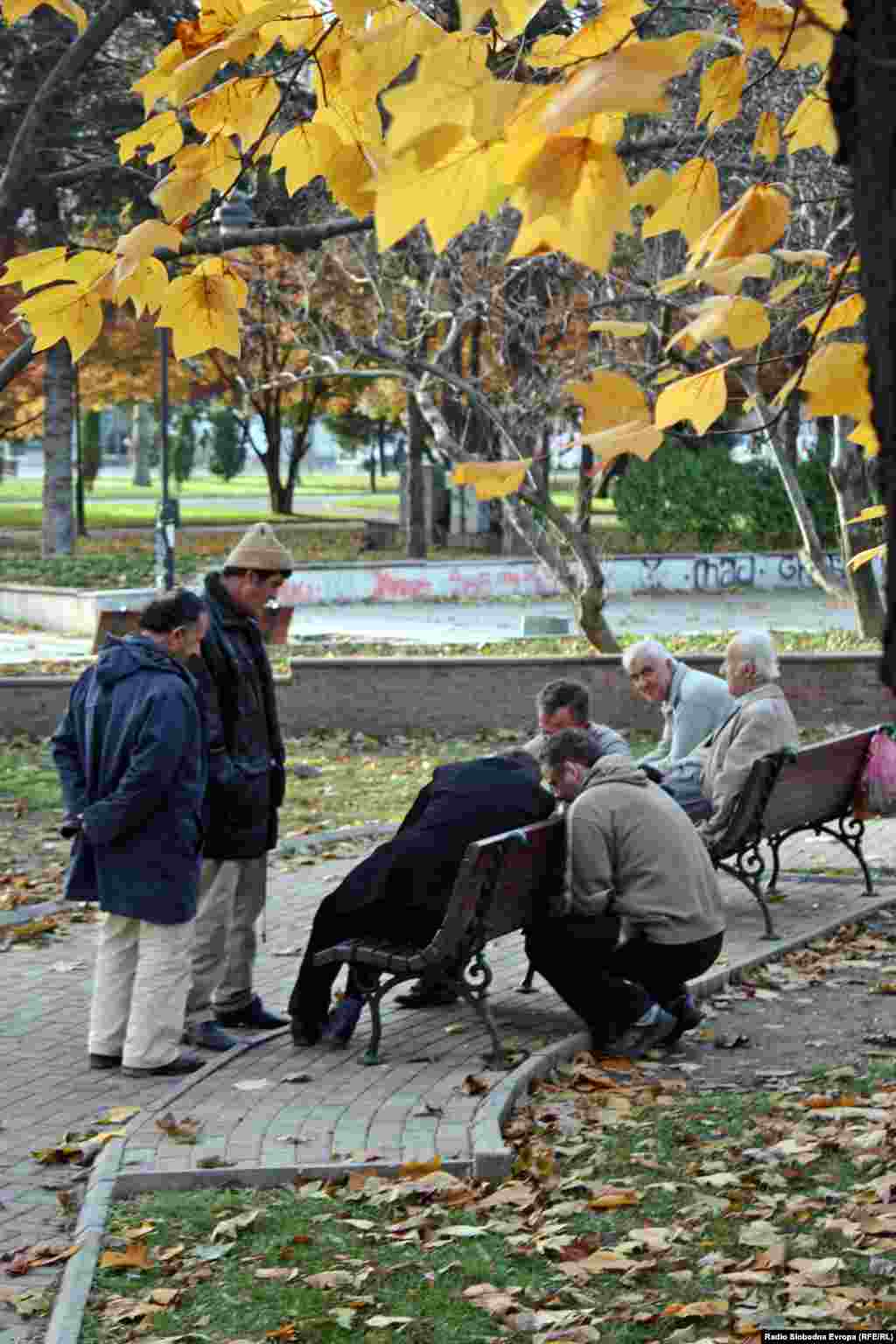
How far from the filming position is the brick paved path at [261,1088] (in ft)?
20.5

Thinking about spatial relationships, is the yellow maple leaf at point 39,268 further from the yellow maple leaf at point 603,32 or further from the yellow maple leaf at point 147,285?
the yellow maple leaf at point 603,32

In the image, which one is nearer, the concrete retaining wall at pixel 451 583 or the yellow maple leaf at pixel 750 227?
the yellow maple leaf at pixel 750 227

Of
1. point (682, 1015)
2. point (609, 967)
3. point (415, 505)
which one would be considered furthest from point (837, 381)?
point (415, 505)

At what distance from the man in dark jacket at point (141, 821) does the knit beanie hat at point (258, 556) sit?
20.6 inches

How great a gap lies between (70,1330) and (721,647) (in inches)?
686

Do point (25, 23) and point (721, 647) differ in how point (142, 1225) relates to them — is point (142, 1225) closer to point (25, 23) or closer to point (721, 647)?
point (721, 647)

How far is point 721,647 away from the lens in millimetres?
21828

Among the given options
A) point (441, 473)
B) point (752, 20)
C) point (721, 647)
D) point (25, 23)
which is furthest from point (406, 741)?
point (441, 473)

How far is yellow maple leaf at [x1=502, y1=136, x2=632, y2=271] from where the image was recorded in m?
A: 3.32

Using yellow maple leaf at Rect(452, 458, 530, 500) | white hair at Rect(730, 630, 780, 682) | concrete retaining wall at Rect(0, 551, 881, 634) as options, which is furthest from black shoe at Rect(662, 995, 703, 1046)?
concrete retaining wall at Rect(0, 551, 881, 634)

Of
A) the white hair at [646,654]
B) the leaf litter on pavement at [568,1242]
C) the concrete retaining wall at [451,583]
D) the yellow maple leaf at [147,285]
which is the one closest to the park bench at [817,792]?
the white hair at [646,654]

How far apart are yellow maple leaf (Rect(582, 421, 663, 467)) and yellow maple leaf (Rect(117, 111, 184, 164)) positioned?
1.89m

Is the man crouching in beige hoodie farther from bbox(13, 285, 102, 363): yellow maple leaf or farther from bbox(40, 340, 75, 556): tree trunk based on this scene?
bbox(40, 340, 75, 556): tree trunk

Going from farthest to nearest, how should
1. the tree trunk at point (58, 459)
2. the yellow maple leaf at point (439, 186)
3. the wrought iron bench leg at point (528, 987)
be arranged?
the tree trunk at point (58, 459) < the wrought iron bench leg at point (528, 987) < the yellow maple leaf at point (439, 186)
